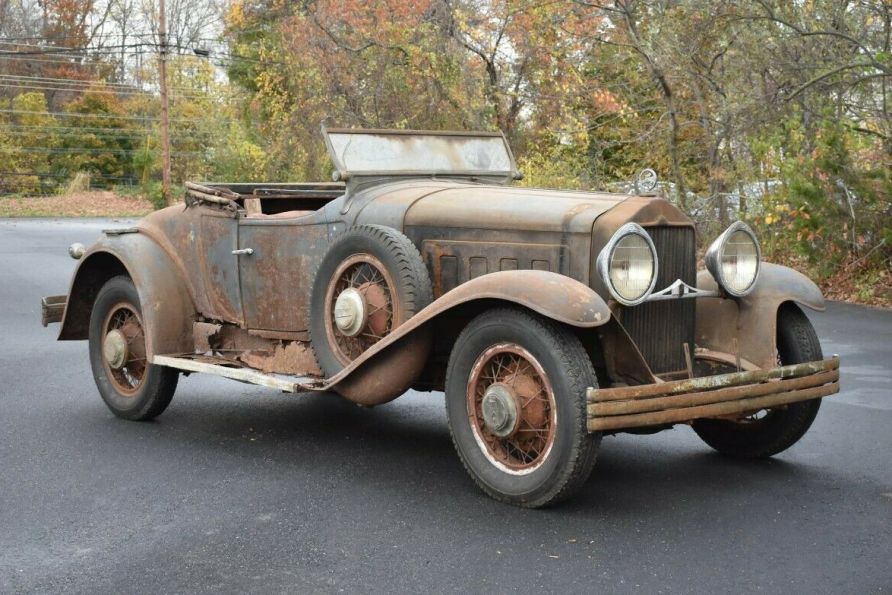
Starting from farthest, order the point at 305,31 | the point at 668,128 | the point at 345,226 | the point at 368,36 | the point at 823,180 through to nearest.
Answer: the point at 305,31 < the point at 368,36 < the point at 668,128 < the point at 823,180 < the point at 345,226

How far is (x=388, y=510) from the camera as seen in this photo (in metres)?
4.79

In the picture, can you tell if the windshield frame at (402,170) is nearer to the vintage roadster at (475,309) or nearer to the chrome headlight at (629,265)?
the vintage roadster at (475,309)

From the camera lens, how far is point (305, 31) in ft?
80.3

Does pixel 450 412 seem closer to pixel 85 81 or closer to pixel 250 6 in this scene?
pixel 250 6

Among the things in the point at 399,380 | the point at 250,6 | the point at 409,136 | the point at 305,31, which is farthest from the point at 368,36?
the point at 399,380

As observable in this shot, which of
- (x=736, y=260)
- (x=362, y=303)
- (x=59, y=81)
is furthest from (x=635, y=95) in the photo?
(x=59, y=81)

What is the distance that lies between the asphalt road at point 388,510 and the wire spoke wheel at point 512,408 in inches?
9.8

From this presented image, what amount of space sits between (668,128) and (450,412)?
39.3 ft

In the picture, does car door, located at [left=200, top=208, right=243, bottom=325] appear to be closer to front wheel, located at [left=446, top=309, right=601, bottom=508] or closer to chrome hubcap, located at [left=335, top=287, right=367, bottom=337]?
chrome hubcap, located at [left=335, top=287, right=367, bottom=337]

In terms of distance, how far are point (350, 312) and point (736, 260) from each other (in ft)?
6.31

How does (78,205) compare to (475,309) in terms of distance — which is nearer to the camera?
(475,309)

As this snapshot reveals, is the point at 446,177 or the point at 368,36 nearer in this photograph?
the point at 446,177

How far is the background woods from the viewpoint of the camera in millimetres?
12695

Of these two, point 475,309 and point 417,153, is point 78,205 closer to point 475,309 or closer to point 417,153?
point 417,153
